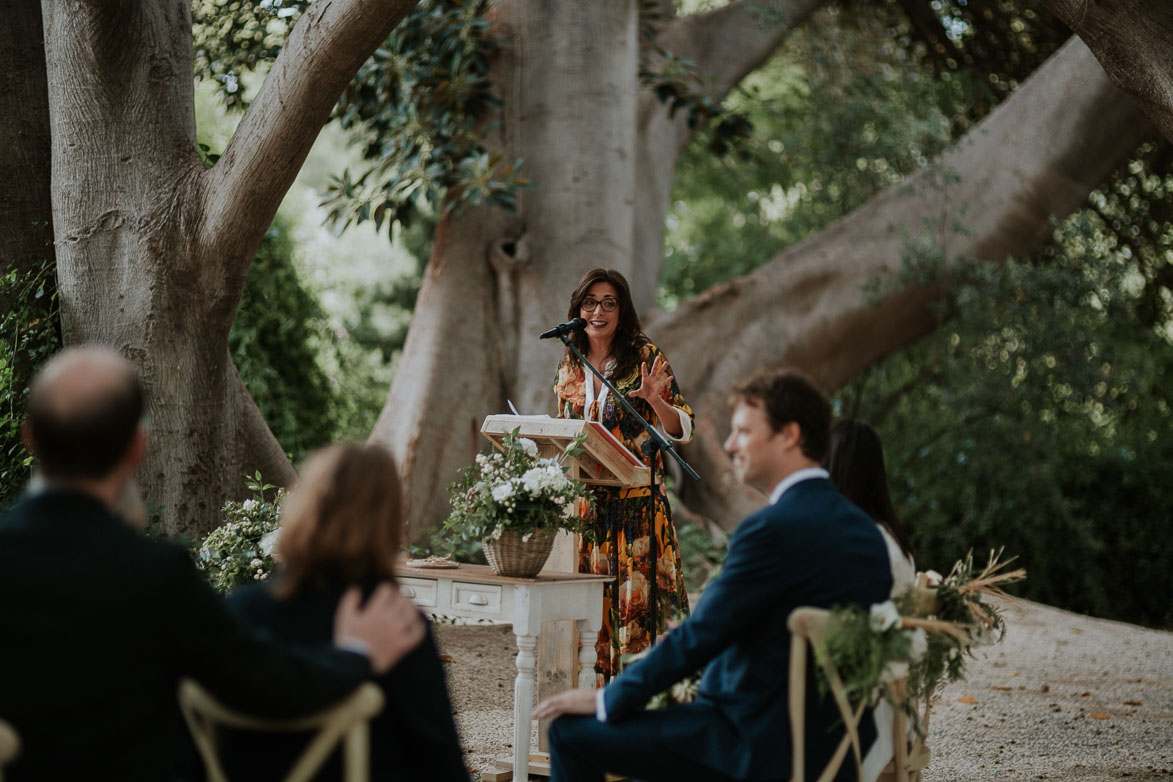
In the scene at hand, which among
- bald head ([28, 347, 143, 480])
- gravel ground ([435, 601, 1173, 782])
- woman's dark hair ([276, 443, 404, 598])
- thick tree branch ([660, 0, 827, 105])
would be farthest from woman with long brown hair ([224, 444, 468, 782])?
thick tree branch ([660, 0, 827, 105])

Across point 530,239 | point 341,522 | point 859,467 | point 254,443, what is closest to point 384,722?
point 341,522

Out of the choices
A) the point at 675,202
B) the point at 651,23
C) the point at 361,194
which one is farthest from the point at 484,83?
the point at 675,202

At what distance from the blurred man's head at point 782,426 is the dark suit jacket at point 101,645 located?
131 cm

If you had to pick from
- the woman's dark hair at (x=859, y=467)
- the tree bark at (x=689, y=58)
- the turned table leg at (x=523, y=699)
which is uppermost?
the tree bark at (x=689, y=58)

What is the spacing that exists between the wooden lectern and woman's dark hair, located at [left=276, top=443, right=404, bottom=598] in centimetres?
197

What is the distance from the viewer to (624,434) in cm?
490

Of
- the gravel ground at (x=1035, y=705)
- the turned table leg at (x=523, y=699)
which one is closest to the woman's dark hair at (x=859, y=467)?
the turned table leg at (x=523, y=699)

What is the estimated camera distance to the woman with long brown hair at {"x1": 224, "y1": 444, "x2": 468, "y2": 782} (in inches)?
90.0

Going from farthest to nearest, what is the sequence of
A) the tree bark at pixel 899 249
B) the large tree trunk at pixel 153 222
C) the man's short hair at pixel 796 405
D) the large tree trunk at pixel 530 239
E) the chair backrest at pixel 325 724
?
the tree bark at pixel 899 249, the large tree trunk at pixel 530 239, the large tree trunk at pixel 153 222, the man's short hair at pixel 796 405, the chair backrest at pixel 325 724

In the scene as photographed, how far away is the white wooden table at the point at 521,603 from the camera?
4070 mm

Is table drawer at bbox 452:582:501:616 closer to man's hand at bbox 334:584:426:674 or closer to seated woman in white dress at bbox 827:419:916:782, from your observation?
seated woman in white dress at bbox 827:419:916:782

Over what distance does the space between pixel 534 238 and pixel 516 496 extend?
15.5 ft

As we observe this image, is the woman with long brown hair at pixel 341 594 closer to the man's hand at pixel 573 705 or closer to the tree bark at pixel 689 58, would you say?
the man's hand at pixel 573 705

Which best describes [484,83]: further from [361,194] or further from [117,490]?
[117,490]
